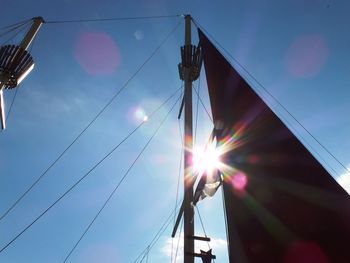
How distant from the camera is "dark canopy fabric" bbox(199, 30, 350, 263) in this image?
340cm

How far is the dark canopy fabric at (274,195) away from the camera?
340cm

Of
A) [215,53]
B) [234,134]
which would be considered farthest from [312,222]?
[215,53]

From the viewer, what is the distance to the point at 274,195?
4156 millimetres

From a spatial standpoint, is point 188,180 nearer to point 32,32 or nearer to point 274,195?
point 274,195

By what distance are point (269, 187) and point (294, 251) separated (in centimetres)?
102

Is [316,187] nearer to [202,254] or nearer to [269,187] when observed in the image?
[269,187]

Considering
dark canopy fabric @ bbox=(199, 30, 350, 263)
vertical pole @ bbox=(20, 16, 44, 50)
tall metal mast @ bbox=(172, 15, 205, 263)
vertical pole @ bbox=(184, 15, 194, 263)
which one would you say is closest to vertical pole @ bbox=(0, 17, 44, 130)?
vertical pole @ bbox=(20, 16, 44, 50)

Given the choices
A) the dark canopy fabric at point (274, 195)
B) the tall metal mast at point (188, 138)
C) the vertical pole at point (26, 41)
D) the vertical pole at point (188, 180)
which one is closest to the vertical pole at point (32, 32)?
the vertical pole at point (26, 41)

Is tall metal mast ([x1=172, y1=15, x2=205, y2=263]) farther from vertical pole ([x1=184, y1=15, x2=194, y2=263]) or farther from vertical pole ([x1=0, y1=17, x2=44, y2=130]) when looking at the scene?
vertical pole ([x1=0, y1=17, x2=44, y2=130])

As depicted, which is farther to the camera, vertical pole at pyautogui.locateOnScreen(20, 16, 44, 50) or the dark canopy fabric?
vertical pole at pyautogui.locateOnScreen(20, 16, 44, 50)

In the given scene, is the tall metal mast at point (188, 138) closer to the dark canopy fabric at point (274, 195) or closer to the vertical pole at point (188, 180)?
the vertical pole at point (188, 180)

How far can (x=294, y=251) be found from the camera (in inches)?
137

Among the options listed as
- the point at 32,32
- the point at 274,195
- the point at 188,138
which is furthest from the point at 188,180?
the point at 32,32

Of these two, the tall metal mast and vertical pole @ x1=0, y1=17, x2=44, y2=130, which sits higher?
vertical pole @ x1=0, y1=17, x2=44, y2=130
